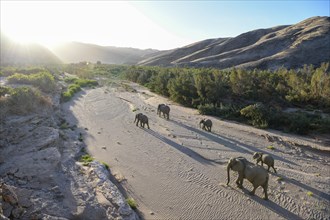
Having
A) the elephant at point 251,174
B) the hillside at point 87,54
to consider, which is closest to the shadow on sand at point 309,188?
the elephant at point 251,174

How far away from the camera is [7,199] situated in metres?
7.65

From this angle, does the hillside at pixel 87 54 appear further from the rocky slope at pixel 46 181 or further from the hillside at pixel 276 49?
the rocky slope at pixel 46 181

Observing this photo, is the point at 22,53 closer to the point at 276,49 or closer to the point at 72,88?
the point at 72,88

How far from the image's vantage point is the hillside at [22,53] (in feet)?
218

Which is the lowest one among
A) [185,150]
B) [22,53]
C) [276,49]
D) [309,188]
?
[309,188]

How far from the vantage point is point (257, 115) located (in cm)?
2150

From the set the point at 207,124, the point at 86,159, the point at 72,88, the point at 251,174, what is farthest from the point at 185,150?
the point at 72,88

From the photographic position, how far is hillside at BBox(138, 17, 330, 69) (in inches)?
2000

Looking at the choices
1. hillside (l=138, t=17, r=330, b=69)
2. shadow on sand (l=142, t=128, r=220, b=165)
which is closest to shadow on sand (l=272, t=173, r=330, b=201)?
shadow on sand (l=142, t=128, r=220, b=165)

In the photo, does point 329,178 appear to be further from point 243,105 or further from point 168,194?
point 243,105

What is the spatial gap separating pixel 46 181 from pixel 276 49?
58.0 m

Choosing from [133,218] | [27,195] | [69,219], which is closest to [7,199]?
[27,195]

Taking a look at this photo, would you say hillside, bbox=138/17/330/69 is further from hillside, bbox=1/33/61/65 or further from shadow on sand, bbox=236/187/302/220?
shadow on sand, bbox=236/187/302/220

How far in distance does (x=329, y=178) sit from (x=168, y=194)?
6.94 metres
